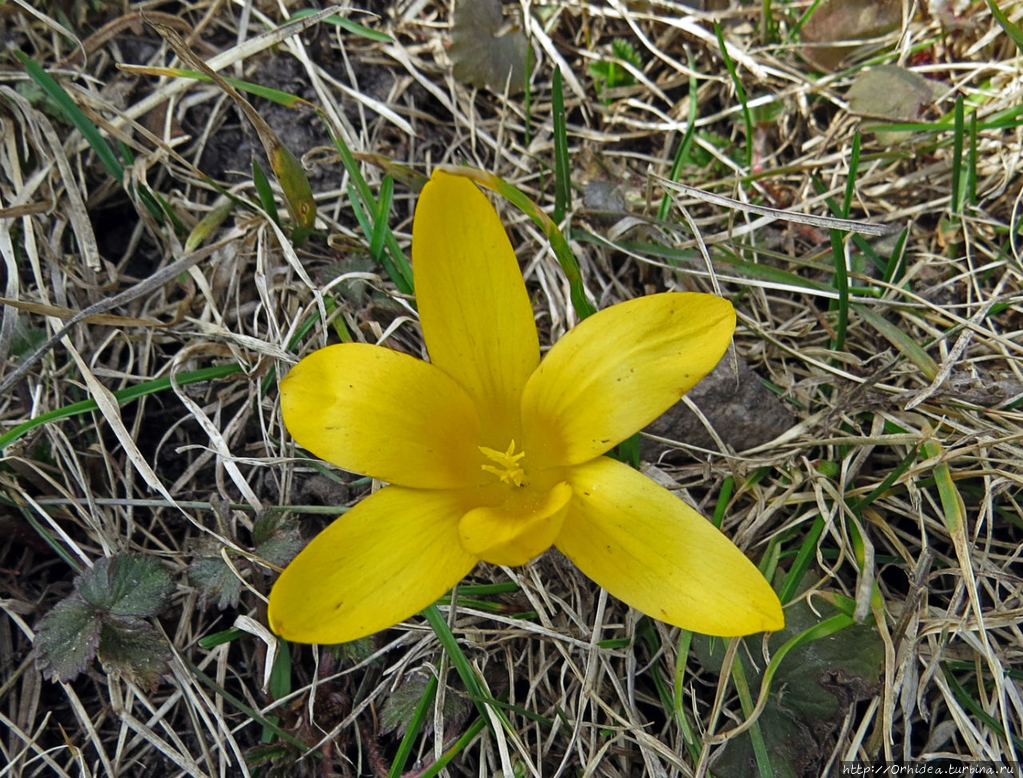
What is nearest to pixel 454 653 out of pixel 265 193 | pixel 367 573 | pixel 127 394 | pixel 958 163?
pixel 367 573

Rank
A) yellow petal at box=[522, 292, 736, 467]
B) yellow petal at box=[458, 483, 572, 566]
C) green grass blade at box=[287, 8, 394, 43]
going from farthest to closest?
green grass blade at box=[287, 8, 394, 43]
yellow petal at box=[522, 292, 736, 467]
yellow petal at box=[458, 483, 572, 566]

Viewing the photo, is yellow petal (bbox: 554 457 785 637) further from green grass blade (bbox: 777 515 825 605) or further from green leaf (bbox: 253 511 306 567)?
green leaf (bbox: 253 511 306 567)

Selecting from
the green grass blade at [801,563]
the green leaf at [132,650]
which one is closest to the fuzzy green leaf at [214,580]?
the green leaf at [132,650]

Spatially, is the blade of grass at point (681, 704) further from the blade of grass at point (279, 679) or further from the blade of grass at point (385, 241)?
the blade of grass at point (385, 241)

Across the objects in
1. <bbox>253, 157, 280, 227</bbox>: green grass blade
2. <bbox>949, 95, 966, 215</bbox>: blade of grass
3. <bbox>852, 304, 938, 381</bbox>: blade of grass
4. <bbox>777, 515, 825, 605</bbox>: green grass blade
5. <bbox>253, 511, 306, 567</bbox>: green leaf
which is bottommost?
<bbox>777, 515, 825, 605</bbox>: green grass blade

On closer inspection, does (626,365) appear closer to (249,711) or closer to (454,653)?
(454,653)

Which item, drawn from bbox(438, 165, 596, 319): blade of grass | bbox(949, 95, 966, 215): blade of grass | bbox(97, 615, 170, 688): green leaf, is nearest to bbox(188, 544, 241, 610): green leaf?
bbox(97, 615, 170, 688): green leaf
